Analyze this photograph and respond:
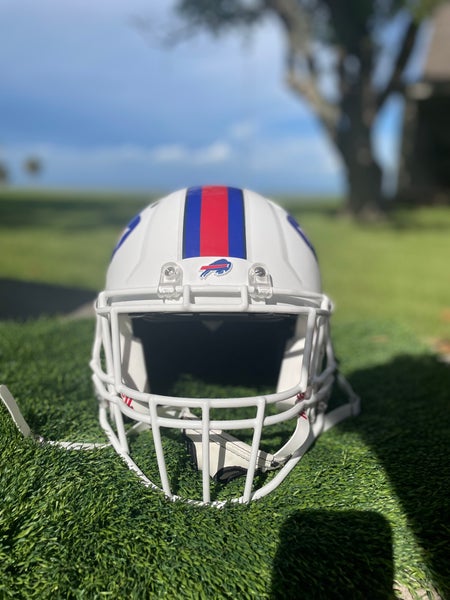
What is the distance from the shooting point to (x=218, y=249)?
1874 mm

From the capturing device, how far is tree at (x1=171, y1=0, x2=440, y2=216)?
10.2 metres

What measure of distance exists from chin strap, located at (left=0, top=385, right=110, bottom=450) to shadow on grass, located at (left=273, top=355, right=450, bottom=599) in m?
0.77

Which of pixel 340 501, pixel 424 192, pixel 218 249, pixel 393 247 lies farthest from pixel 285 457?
pixel 424 192

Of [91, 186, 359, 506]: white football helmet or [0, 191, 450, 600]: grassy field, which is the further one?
[91, 186, 359, 506]: white football helmet

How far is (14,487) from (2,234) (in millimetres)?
8393

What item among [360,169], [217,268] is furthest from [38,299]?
[360,169]

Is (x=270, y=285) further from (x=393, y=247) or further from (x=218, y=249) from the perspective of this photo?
(x=393, y=247)

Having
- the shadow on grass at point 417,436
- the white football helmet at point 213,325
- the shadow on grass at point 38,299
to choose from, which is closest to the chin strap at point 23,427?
the white football helmet at point 213,325

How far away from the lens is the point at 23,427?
1.84 meters

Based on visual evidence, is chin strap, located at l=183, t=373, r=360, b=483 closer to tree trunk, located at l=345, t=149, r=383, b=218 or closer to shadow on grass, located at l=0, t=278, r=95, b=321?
shadow on grass, located at l=0, t=278, r=95, b=321

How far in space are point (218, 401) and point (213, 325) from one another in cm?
91

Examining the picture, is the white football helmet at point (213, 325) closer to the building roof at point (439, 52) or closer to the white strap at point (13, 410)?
the white strap at point (13, 410)

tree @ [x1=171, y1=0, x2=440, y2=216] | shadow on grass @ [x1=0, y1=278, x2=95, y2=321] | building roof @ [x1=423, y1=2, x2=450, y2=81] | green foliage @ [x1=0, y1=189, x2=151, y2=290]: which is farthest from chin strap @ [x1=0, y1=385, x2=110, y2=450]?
building roof @ [x1=423, y1=2, x2=450, y2=81]

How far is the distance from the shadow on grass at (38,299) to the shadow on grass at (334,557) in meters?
3.30
